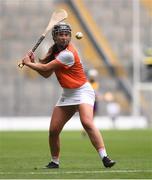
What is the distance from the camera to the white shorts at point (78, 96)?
1365 centimetres

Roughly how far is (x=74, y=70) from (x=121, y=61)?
104 feet

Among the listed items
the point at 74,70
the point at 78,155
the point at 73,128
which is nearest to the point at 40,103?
the point at 73,128

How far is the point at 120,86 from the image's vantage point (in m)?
44.8

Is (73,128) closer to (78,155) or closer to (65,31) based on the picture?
(78,155)

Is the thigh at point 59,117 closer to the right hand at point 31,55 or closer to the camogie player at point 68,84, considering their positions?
the camogie player at point 68,84

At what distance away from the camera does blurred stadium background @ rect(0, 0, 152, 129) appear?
43812mm

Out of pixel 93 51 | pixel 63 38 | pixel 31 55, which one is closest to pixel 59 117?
pixel 31 55

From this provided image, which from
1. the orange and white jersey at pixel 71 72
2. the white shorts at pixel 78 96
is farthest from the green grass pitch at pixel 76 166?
the orange and white jersey at pixel 71 72

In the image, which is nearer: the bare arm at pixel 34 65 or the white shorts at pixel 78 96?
the bare arm at pixel 34 65

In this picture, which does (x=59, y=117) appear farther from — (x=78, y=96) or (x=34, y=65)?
(x=34, y=65)

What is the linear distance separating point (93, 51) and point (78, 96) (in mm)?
31801

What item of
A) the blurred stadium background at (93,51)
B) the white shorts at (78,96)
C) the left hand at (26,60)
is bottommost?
the blurred stadium background at (93,51)

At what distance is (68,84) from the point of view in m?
13.6

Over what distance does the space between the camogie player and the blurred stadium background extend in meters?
29.5
